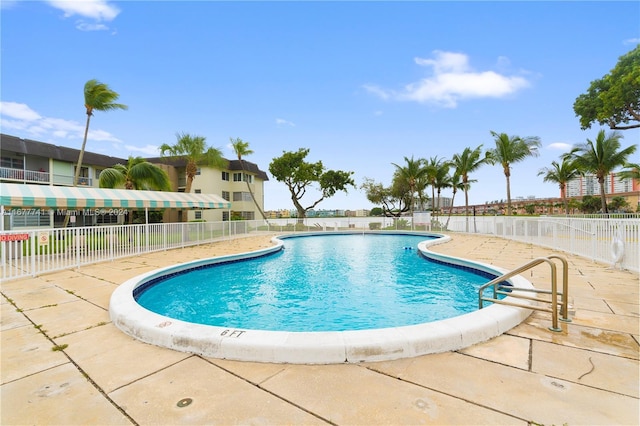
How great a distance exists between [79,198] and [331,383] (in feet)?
38.2

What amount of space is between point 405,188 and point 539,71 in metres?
23.7

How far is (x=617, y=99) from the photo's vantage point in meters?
16.9

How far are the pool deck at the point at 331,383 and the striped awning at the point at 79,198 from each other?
301 inches

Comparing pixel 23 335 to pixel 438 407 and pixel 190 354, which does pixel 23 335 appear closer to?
pixel 190 354

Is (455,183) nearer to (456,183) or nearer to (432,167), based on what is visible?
(456,183)

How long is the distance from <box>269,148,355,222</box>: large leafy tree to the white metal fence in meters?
16.2

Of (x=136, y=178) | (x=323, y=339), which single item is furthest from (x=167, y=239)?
(x=323, y=339)

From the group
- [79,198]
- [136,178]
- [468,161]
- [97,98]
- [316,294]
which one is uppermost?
[97,98]

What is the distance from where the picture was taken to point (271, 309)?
571 centimetres

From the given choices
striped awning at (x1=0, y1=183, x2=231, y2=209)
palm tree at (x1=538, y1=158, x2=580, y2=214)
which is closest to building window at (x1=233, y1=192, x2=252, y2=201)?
striped awning at (x1=0, y1=183, x2=231, y2=209)

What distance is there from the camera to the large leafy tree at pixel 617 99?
16.1 meters

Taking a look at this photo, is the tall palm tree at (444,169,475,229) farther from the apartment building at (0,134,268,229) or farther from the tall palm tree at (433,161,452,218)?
the apartment building at (0,134,268,229)

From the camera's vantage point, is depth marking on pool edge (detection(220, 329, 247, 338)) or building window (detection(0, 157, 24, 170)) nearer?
depth marking on pool edge (detection(220, 329, 247, 338))

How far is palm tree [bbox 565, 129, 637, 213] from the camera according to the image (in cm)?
2092
